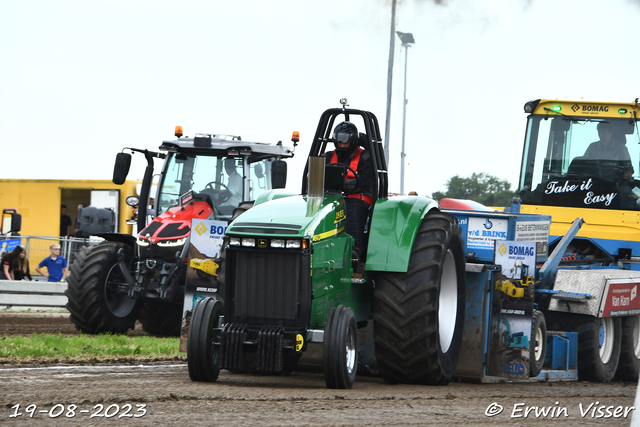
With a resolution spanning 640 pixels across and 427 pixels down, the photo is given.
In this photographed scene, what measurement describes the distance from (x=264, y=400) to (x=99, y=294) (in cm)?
592

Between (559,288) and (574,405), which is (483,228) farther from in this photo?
(574,405)

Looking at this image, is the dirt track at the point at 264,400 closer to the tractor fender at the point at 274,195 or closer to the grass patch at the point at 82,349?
the grass patch at the point at 82,349

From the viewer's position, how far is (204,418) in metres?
5.00

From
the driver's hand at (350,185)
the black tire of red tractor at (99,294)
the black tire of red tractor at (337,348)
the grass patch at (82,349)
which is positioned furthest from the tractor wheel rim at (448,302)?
the black tire of red tractor at (99,294)

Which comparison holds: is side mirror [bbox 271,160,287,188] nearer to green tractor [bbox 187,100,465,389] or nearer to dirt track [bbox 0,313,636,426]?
green tractor [bbox 187,100,465,389]

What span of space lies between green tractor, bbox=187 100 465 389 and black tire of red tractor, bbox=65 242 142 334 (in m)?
4.46

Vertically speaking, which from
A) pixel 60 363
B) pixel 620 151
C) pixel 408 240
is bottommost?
pixel 60 363

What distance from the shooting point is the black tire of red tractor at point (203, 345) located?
260 inches

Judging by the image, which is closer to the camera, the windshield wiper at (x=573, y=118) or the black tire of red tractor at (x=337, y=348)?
the black tire of red tractor at (x=337, y=348)

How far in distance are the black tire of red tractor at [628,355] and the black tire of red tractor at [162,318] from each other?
562cm

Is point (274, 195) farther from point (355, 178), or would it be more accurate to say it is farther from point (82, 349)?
point (82, 349)

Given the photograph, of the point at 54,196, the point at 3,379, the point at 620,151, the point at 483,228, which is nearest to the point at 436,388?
the point at 483,228

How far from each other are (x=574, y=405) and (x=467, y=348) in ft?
6.09

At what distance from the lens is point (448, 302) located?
805cm
